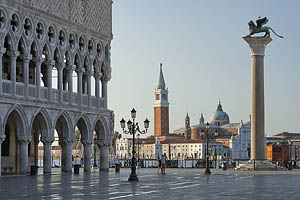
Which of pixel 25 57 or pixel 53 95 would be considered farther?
pixel 53 95

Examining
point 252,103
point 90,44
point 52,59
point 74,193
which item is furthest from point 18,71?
point 74,193

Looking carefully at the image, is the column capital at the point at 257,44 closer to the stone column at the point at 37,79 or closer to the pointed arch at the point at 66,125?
the pointed arch at the point at 66,125

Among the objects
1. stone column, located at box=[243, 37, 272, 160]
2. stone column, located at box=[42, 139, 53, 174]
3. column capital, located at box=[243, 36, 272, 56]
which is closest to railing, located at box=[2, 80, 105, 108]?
stone column, located at box=[42, 139, 53, 174]

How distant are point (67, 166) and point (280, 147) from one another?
28.5 metres

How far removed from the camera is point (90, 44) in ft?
140

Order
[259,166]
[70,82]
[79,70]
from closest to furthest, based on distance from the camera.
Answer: [70,82], [79,70], [259,166]

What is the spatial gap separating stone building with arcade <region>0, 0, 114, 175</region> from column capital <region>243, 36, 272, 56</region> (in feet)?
29.8

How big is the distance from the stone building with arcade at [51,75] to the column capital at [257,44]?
908cm

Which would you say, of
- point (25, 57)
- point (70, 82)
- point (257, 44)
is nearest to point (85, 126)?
point (70, 82)

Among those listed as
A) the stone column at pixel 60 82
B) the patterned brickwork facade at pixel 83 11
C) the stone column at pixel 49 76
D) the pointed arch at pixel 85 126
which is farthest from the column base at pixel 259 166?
the stone column at pixel 49 76

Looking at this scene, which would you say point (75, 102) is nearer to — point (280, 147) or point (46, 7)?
point (46, 7)

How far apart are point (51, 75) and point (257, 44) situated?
46.1 ft

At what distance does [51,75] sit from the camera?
3791 cm

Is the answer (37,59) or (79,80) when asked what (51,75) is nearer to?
(37,59)
